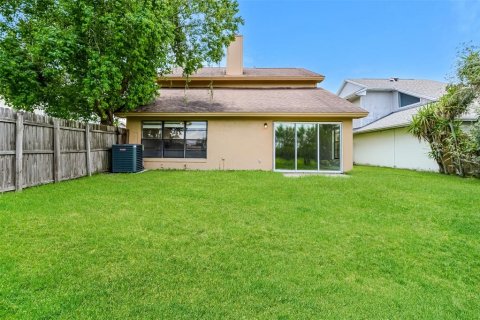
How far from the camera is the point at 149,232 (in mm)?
4281

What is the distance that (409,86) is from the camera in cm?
1981

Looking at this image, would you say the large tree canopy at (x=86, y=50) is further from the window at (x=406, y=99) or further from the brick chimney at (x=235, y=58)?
the window at (x=406, y=99)

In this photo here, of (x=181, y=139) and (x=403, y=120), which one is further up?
(x=403, y=120)

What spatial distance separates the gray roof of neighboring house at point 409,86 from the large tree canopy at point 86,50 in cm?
1273

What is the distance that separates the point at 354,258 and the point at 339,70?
27.1m

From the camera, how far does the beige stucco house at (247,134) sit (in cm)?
1162

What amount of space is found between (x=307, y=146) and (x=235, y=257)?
8.71m

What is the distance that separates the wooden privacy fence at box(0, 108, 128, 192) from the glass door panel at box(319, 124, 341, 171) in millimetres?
8636

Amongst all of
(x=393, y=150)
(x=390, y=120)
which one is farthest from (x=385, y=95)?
(x=393, y=150)

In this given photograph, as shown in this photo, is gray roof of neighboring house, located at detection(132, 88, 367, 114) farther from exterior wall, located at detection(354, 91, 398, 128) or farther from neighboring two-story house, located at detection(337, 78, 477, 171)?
exterior wall, located at detection(354, 91, 398, 128)

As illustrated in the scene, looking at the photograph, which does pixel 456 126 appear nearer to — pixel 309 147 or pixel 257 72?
pixel 309 147

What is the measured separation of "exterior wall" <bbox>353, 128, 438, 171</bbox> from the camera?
13.6 meters

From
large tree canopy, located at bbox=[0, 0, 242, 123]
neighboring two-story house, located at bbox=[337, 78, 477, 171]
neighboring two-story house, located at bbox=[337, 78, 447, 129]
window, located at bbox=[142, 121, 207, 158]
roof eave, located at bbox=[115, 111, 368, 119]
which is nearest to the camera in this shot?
large tree canopy, located at bbox=[0, 0, 242, 123]

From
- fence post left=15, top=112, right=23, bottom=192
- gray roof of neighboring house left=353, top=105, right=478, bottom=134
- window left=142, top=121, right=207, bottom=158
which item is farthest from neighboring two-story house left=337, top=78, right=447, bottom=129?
fence post left=15, top=112, right=23, bottom=192
